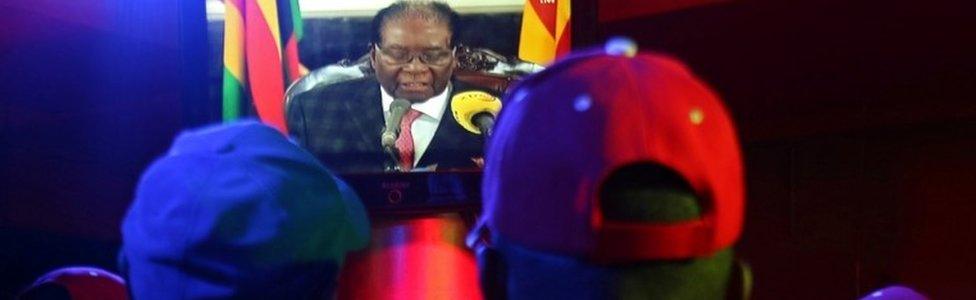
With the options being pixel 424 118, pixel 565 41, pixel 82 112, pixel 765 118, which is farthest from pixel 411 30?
pixel 765 118

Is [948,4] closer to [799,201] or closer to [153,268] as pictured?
[799,201]

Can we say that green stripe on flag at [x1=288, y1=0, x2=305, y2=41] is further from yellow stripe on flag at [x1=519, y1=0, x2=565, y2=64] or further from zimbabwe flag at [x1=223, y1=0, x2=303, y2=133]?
yellow stripe on flag at [x1=519, y1=0, x2=565, y2=64]

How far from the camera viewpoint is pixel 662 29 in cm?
157

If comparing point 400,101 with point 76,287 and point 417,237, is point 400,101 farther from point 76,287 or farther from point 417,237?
point 76,287

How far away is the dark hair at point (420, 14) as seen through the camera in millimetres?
1355

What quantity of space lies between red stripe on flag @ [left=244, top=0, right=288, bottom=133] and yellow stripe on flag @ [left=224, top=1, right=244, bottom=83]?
0.04 ft

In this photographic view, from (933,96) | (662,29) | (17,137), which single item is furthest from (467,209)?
(933,96)

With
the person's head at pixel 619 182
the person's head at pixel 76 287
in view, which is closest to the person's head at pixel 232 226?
the person's head at pixel 619 182

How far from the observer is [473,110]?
1364 millimetres

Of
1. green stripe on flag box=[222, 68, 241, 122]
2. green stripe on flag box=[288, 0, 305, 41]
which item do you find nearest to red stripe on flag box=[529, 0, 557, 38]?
green stripe on flag box=[288, 0, 305, 41]

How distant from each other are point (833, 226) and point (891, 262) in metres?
0.10

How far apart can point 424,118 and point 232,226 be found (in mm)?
668

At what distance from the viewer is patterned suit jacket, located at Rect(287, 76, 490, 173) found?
1343 mm

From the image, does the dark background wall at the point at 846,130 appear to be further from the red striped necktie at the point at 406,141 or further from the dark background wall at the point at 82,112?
the dark background wall at the point at 82,112
